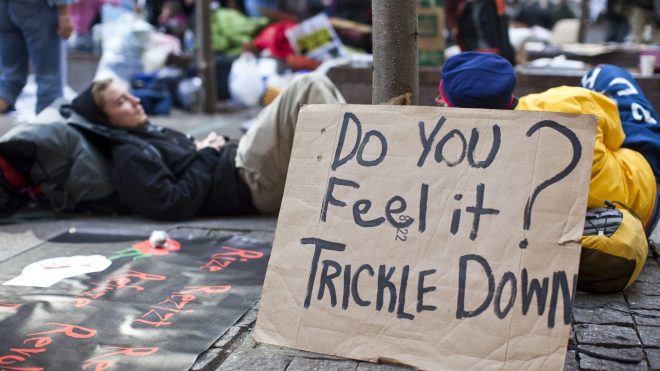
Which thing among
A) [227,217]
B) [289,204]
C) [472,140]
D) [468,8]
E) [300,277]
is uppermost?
[468,8]

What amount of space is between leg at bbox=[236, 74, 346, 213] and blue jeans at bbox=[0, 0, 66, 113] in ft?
6.97

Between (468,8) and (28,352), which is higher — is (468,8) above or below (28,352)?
above

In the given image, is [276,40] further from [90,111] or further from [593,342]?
[593,342]

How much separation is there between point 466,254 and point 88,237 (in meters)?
2.30

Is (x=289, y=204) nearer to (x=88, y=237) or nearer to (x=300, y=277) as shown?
(x=300, y=277)

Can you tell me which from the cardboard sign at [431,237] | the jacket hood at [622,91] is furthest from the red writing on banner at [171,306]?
the jacket hood at [622,91]

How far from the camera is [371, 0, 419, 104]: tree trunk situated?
9.53 ft

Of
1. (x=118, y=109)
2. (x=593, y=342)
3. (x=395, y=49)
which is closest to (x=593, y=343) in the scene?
(x=593, y=342)

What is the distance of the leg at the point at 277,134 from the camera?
161 inches

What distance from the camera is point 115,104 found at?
14.4 ft

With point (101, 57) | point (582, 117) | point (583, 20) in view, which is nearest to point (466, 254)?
point (582, 117)

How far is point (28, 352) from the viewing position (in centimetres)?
248

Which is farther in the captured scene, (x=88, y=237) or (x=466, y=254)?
(x=88, y=237)

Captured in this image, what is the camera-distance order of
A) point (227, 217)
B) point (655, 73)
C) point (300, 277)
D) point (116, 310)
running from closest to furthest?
1. point (300, 277)
2. point (116, 310)
3. point (227, 217)
4. point (655, 73)
